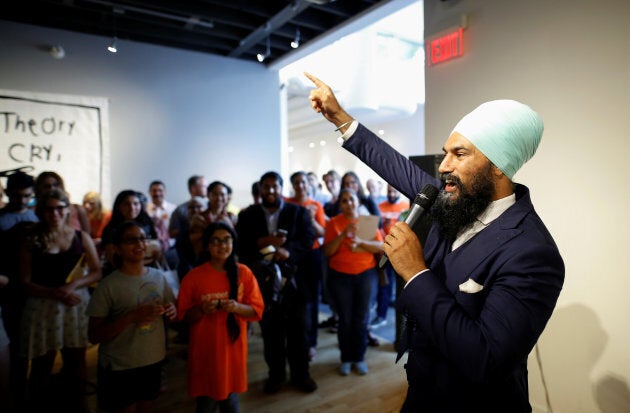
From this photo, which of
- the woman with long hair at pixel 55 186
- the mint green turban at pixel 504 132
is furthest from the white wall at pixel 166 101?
the mint green turban at pixel 504 132

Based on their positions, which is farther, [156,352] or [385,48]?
[385,48]

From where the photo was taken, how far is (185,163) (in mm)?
5191

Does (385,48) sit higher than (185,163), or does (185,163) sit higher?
(385,48)

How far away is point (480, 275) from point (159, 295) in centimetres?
184

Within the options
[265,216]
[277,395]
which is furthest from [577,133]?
[277,395]

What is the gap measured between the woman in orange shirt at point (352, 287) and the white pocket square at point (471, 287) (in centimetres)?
219

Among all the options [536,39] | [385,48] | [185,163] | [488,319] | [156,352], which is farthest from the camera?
[385,48]

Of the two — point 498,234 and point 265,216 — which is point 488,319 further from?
point 265,216

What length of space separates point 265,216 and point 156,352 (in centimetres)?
131

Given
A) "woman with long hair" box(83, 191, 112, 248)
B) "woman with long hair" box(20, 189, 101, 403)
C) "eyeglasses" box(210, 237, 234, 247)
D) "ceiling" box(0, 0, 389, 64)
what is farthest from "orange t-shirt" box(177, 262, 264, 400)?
"ceiling" box(0, 0, 389, 64)

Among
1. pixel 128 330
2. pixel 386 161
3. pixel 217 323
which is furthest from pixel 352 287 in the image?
pixel 386 161

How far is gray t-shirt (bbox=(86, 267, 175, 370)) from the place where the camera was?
200 cm

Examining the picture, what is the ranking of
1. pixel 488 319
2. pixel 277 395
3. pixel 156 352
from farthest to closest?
1. pixel 277 395
2. pixel 156 352
3. pixel 488 319

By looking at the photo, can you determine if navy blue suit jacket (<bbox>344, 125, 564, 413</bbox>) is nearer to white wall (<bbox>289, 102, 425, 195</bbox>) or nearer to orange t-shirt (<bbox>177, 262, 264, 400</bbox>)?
orange t-shirt (<bbox>177, 262, 264, 400</bbox>)
